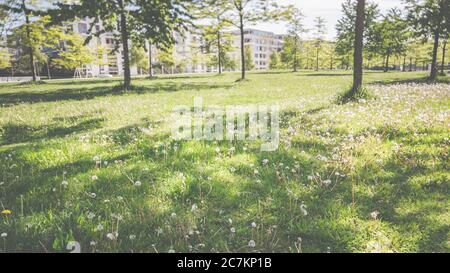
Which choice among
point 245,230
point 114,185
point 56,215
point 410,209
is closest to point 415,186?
point 410,209

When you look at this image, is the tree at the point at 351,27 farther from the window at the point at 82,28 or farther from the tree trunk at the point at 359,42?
the window at the point at 82,28

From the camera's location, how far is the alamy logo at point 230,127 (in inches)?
288

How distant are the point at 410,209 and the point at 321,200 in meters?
1.07

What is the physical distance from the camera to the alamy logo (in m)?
7.32

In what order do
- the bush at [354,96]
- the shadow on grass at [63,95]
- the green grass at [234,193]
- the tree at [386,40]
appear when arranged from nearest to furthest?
the green grass at [234,193] → the bush at [354,96] → the shadow on grass at [63,95] → the tree at [386,40]

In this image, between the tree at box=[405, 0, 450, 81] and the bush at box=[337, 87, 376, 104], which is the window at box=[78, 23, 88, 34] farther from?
the bush at box=[337, 87, 376, 104]

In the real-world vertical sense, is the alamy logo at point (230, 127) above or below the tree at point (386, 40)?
below

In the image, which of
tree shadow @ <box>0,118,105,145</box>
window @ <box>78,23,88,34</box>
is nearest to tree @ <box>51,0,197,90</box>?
tree shadow @ <box>0,118,105,145</box>

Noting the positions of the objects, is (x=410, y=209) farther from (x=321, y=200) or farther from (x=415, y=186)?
(x=321, y=200)

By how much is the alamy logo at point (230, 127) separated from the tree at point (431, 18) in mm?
25426

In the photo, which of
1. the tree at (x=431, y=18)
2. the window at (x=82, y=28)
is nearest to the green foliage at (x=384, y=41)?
the tree at (x=431, y=18)

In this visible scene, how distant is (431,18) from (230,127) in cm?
2864

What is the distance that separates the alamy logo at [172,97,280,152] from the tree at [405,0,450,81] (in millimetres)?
25426
